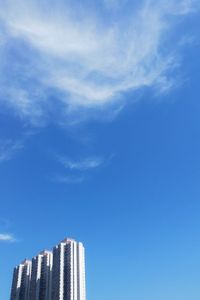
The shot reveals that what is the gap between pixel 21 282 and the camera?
102500mm

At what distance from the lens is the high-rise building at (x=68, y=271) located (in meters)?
86.8

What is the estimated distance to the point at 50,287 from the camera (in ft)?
299

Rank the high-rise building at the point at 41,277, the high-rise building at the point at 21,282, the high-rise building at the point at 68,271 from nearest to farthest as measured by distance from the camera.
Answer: the high-rise building at the point at 68,271
the high-rise building at the point at 41,277
the high-rise building at the point at 21,282

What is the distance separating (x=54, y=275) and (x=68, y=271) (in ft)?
18.7

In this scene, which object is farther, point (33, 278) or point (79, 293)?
point (33, 278)

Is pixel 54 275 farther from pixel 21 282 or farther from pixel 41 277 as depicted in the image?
pixel 21 282

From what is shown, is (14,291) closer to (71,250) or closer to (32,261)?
(32,261)

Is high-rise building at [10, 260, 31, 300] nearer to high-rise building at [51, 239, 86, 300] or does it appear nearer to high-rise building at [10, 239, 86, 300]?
high-rise building at [10, 239, 86, 300]

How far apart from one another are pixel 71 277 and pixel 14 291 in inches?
1063

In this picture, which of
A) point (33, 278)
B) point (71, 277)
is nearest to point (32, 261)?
point (33, 278)

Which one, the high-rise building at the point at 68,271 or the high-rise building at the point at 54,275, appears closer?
the high-rise building at the point at 68,271

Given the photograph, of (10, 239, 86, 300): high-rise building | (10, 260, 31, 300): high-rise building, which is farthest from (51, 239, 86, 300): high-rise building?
(10, 260, 31, 300): high-rise building

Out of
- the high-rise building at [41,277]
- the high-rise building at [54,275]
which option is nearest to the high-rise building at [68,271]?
the high-rise building at [54,275]

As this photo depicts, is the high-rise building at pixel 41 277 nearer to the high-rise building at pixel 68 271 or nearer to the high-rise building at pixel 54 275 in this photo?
the high-rise building at pixel 54 275
